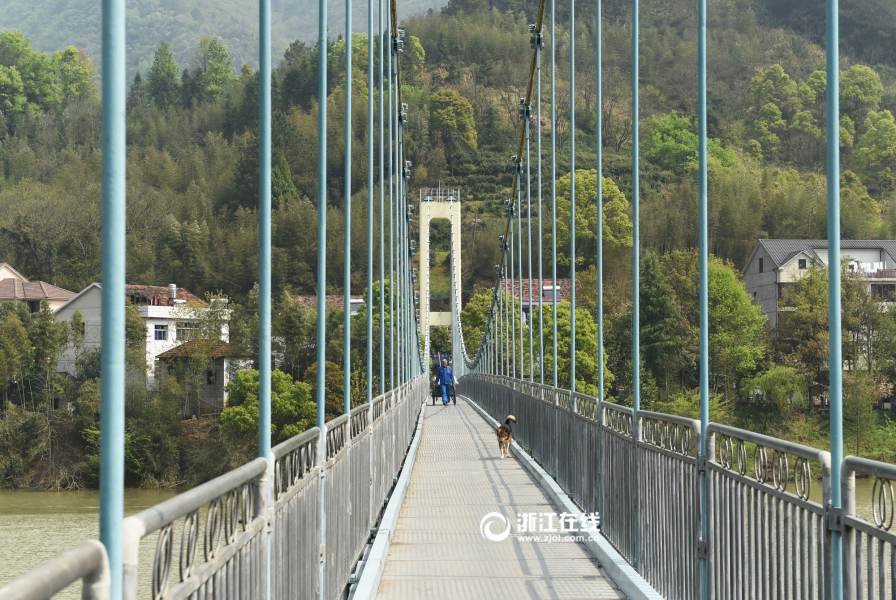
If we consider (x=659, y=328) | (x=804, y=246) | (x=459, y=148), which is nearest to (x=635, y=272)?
(x=659, y=328)

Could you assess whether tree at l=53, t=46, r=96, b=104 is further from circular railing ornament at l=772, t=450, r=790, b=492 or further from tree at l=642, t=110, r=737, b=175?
circular railing ornament at l=772, t=450, r=790, b=492

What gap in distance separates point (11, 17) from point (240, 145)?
49.1m

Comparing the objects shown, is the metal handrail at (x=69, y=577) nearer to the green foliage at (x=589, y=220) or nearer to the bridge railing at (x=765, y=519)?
the bridge railing at (x=765, y=519)

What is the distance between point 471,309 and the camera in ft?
249

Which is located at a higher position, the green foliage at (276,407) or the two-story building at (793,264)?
the two-story building at (793,264)

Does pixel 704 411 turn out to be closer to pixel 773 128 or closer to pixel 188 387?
pixel 188 387

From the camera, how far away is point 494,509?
908 centimetres

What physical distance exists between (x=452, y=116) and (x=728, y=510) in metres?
104

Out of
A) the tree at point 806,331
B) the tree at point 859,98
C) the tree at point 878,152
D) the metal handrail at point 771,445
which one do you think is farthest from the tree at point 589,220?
the metal handrail at point 771,445

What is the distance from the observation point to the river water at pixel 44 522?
33.2 meters

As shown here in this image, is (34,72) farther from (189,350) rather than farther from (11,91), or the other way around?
(189,350)

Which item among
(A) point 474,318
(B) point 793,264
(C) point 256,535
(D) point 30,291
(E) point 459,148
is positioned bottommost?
(C) point 256,535

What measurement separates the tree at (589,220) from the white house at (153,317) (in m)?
25.5

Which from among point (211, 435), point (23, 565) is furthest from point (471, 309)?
point (23, 565)
